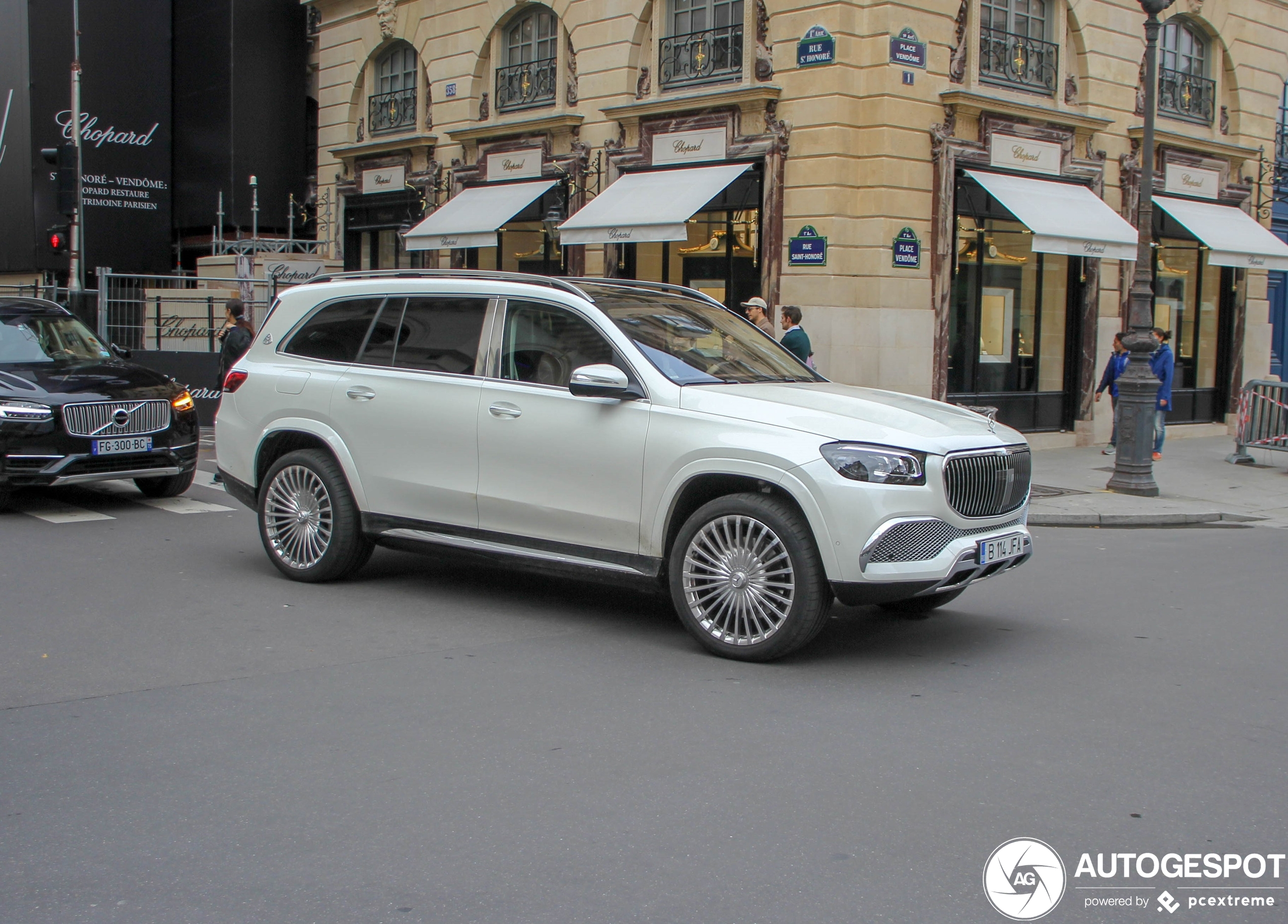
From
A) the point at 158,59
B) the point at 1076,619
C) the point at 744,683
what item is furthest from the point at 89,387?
the point at 158,59

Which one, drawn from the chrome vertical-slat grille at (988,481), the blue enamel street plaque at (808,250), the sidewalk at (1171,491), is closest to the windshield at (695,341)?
the chrome vertical-slat grille at (988,481)

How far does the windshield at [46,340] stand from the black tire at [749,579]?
768 centimetres

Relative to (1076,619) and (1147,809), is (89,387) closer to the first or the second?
(1076,619)

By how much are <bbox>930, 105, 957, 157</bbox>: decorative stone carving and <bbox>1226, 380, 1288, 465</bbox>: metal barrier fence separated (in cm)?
506

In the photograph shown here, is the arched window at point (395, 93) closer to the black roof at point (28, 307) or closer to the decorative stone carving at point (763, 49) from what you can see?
the decorative stone carving at point (763, 49)

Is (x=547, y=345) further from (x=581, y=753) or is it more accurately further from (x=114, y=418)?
(x=114, y=418)

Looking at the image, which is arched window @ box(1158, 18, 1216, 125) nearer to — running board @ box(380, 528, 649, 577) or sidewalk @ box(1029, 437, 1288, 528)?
sidewalk @ box(1029, 437, 1288, 528)

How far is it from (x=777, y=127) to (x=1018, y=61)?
3.93 m

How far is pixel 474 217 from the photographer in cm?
2152

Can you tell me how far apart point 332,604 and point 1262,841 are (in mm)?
5082

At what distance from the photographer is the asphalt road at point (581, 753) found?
144 inches

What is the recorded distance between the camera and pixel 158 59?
29.5 meters

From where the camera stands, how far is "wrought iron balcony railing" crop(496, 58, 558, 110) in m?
21.2

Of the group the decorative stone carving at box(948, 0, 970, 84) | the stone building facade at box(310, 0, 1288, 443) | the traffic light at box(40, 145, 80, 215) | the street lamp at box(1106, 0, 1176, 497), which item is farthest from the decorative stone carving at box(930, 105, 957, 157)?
the traffic light at box(40, 145, 80, 215)
